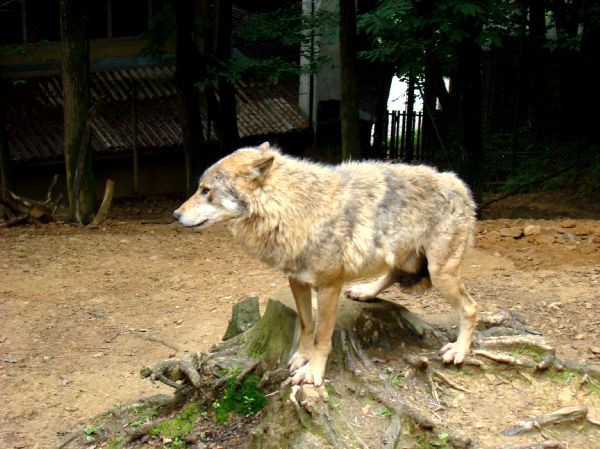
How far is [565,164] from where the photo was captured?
17.7 meters

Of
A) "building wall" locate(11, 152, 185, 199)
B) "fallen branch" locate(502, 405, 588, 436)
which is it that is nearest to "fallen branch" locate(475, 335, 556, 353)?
"fallen branch" locate(502, 405, 588, 436)

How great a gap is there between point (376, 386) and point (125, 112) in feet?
46.8

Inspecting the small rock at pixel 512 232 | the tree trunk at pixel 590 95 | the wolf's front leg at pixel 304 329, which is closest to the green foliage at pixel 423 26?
the small rock at pixel 512 232

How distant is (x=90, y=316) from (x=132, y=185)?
9.78m

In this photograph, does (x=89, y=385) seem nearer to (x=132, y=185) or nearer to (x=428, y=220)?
(x=428, y=220)

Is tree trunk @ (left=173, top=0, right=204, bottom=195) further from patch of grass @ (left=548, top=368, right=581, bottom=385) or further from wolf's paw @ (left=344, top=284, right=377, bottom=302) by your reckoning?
patch of grass @ (left=548, top=368, right=581, bottom=385)

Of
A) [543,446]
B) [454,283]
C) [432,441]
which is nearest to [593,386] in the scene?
[543,446]

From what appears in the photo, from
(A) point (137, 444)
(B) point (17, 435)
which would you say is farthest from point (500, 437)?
(B) point (17, 435)

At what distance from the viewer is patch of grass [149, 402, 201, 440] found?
18.2 feet

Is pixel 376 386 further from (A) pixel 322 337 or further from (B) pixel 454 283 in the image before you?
(B) pixel 454 283

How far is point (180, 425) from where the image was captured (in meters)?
5.61

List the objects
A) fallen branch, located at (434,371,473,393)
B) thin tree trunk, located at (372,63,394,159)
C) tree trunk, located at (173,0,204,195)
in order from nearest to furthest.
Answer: fallen branch, located at (434,371,473,393), tree trunk, located at (173,0,204,195), thin tree trunk, located at (372,63,394,159)

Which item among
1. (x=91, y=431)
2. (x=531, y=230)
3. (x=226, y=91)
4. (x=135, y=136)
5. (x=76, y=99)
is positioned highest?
(x=226, y=91)

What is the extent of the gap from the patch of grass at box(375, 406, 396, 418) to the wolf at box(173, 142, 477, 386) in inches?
17.7
